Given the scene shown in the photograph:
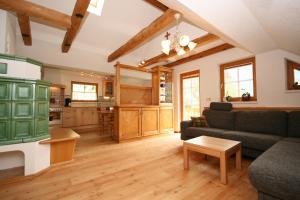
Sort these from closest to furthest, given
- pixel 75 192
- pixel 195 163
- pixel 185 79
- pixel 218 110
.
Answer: pixel 75 192, pixel 195 163, pixel 218 110, pixel 185 79

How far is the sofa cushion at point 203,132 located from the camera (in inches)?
111

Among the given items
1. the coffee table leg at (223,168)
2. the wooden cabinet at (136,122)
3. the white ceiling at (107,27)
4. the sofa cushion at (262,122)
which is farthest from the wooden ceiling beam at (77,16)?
the sofa cushion at (262,122)

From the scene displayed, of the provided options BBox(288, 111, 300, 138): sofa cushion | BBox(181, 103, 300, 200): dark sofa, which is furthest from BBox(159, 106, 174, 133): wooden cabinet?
BBox(288, 111, 300, 138): sofa cushion

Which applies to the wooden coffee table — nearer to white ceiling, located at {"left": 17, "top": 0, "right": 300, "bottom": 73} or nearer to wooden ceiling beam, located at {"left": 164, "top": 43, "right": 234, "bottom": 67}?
white ceiling, located at {"left": 17, "top": 0, "right": 300, "bottom": 73}

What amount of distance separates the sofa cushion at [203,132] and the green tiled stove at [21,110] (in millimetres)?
2820

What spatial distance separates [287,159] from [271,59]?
8.22ft

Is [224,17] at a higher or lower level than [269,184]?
higher

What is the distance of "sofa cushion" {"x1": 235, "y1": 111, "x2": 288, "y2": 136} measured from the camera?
2.56 m

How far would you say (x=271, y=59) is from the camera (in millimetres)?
2994

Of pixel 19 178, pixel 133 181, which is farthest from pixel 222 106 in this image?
pixel 19 178

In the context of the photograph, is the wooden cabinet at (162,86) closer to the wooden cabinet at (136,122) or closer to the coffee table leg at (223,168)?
the wooden cabinet at (136,122)

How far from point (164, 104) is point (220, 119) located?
6.07ft

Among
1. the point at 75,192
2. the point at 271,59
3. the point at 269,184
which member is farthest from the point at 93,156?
the point at 271,59

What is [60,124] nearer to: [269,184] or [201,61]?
[201,61]
